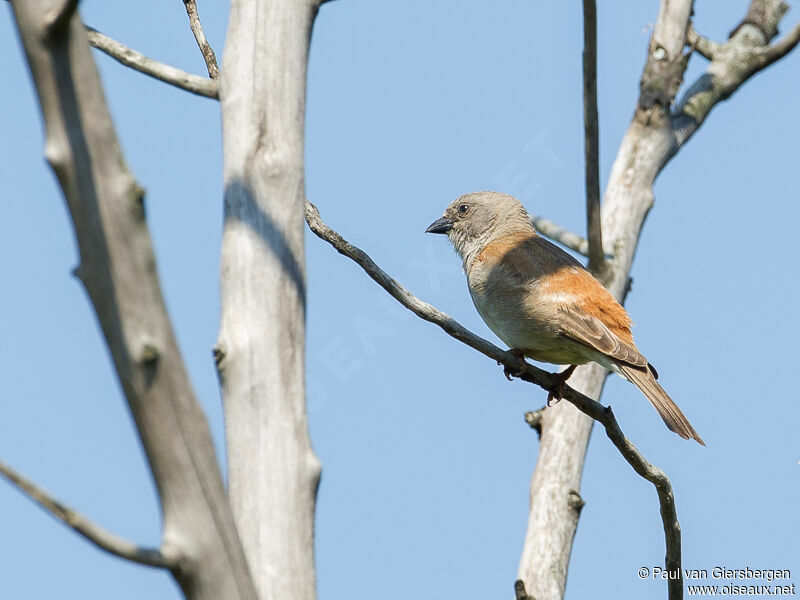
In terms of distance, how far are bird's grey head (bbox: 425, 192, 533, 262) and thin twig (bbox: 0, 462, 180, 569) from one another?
18.2 feet

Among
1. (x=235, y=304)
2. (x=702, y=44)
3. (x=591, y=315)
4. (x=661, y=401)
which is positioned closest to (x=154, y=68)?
(x=235, y=304)

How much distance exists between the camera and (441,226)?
8016mm

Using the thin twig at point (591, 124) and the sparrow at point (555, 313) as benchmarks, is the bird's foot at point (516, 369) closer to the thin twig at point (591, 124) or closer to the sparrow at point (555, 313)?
the sparrow at point (555, 313)

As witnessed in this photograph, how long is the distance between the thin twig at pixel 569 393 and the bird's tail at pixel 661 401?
0.70 meters

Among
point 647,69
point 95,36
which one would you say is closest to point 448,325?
point 95,36

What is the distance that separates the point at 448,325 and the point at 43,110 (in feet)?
9.14

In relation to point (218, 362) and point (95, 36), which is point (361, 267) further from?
point (218, 362)

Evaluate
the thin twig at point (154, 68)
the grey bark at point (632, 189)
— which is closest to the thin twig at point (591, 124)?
the grey bark at point (632, 189)

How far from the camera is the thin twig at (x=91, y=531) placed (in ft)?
7.05

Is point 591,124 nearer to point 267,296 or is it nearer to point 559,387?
point 559,387

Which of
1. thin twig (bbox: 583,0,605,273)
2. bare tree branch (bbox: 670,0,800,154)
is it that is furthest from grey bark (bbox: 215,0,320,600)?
bare tree branch (bbox: 670,0,800,154)

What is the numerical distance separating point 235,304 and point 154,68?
4.36 feet

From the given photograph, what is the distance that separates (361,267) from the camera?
16.1 ft

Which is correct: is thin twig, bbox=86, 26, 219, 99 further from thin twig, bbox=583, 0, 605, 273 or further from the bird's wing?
the bird's wing
